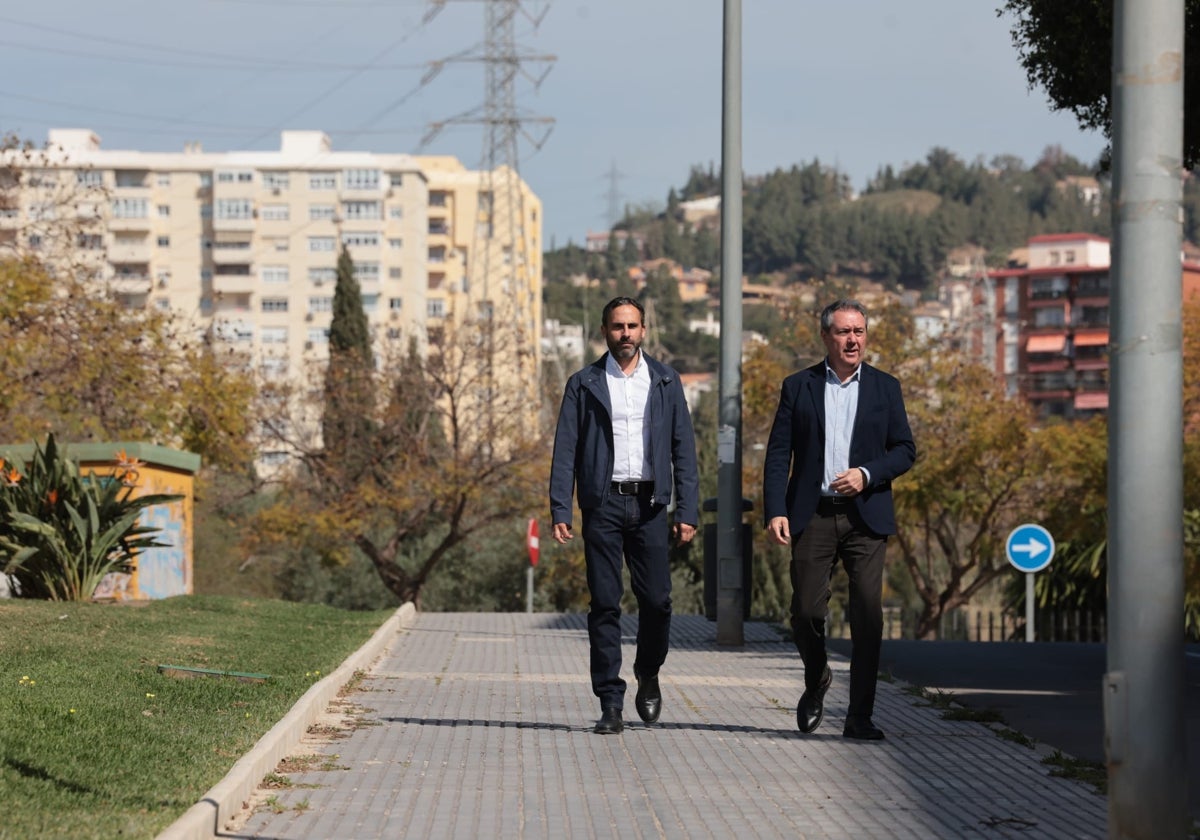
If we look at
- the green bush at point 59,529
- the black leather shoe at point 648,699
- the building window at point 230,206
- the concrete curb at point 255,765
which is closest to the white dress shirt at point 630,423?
the black leather shoe at point 648,699

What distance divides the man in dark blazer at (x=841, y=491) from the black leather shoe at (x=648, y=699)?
81cm

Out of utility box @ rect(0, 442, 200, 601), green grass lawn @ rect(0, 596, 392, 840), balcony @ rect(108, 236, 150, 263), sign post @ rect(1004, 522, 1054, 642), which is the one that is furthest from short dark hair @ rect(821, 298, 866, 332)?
balcony @ rect(108, 236, 150, 263)

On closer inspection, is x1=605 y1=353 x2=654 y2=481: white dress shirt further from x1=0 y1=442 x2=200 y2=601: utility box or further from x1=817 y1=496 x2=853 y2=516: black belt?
x1=0 y1=442 x2=200 y2=601: utility box

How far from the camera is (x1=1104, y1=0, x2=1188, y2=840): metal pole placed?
5441 mm

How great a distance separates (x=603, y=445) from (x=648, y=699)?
1284 millimetres

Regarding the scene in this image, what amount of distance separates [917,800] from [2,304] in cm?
2277

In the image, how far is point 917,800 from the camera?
282 inches

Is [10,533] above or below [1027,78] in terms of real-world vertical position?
below

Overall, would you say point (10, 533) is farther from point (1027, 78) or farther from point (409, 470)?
point (409, 470)

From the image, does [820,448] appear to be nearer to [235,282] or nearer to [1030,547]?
[1030,547]

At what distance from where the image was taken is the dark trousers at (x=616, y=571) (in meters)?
9.00

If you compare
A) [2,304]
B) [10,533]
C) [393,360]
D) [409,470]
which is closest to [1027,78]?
[10,533]

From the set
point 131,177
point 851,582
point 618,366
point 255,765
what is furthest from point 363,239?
point 255,765

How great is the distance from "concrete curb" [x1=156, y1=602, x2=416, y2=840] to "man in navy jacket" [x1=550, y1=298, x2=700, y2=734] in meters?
1.40
